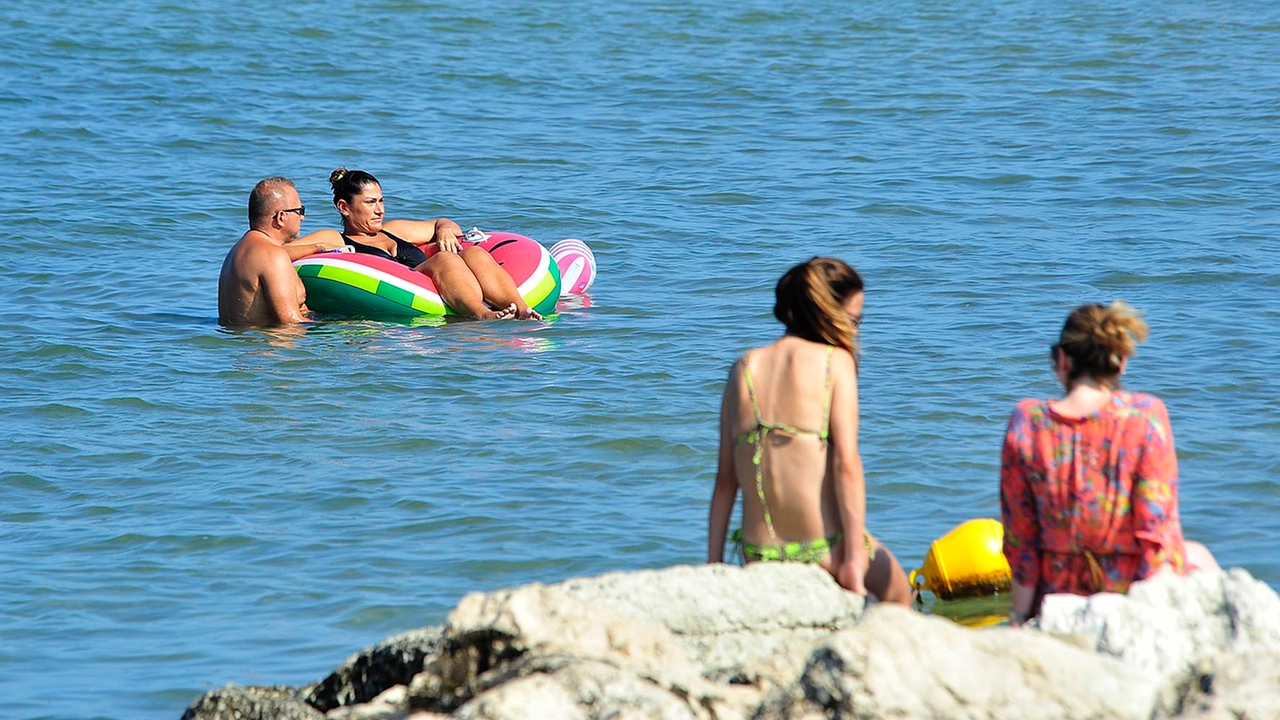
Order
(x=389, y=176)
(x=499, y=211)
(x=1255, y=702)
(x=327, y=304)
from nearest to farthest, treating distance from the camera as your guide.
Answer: (x=1255, y=702), (x=327, y=304), (x=499, y=211), (x=389, y=176)

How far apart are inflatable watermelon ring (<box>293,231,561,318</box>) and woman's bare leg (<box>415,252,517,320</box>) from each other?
55mm

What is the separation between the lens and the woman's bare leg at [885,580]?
15.1 feet

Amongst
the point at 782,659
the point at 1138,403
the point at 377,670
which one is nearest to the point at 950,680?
the point at 782,659

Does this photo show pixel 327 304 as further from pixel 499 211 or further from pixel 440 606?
pixel 440 606

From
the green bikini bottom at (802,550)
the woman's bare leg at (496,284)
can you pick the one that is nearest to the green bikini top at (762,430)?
the green bikini bottom at (802,550)

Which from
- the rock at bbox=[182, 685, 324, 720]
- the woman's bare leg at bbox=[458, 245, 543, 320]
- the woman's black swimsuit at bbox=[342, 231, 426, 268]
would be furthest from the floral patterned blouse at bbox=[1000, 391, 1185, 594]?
the woman's black swimsuit at bbox=[342, 231, 426, 268]

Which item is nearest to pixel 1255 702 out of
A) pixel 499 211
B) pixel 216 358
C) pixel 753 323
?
pixel 753 323

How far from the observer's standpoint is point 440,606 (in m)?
5.50

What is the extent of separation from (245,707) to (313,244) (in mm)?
5978

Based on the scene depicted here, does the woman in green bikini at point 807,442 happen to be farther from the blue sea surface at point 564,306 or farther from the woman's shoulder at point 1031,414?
the blue sea surface at point 564,306

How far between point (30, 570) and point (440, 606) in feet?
5.55

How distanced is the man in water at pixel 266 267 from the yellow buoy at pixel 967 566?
527 cm

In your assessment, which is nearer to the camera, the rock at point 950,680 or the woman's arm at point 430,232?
the rock at point 950,680

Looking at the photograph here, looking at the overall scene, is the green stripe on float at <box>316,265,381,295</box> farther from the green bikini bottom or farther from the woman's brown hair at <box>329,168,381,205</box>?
the green bikini bottom
